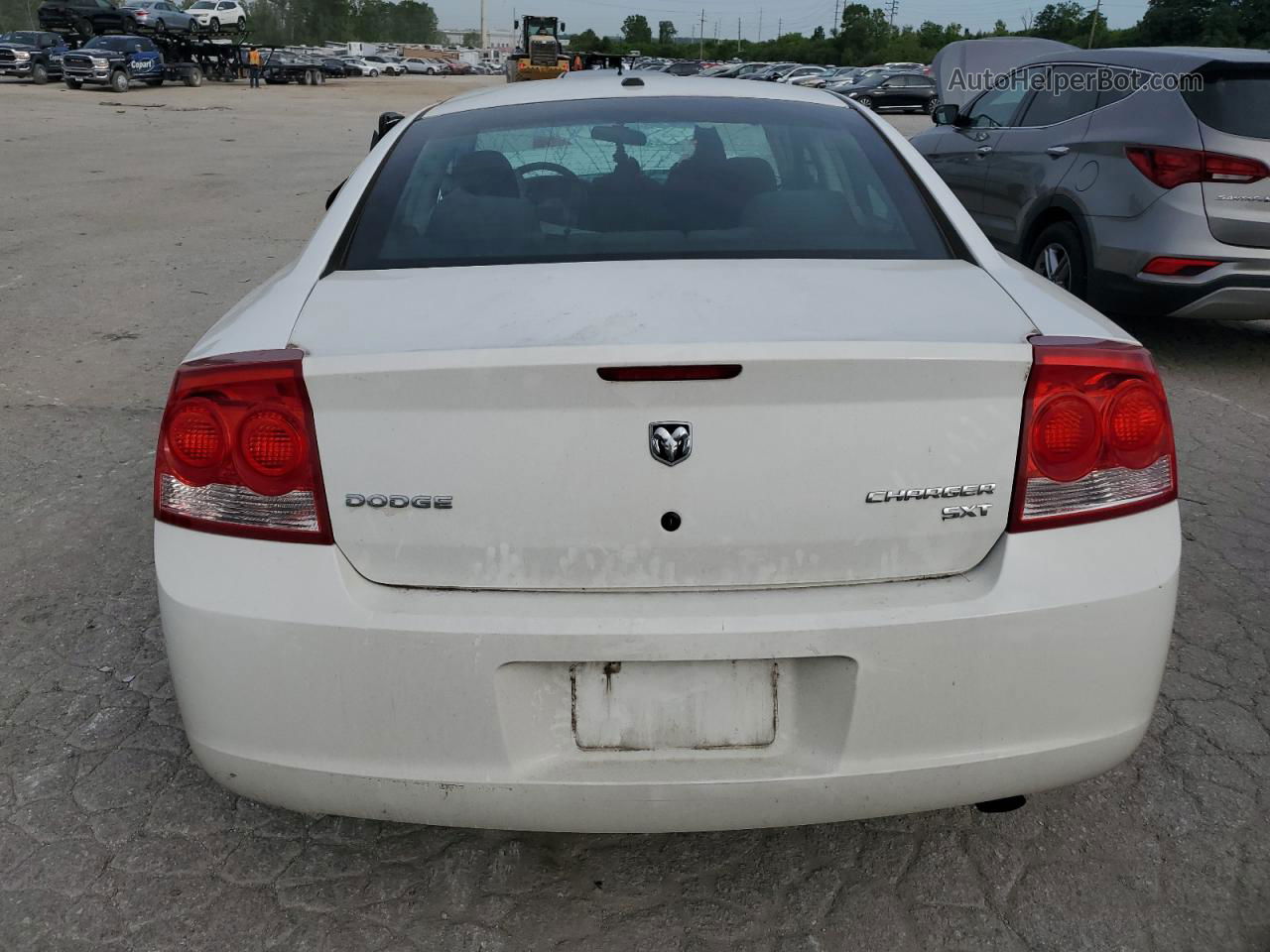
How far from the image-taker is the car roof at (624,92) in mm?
3201

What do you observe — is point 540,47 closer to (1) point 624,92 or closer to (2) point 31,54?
(2) point 31,54

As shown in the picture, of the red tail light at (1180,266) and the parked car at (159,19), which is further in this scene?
the parked car at (159,19)

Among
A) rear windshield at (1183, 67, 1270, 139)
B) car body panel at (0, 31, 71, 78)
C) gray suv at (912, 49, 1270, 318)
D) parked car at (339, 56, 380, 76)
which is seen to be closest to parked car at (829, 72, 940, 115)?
car body panel at (0, 31, 71, 78)

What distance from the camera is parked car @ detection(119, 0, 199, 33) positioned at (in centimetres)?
4053

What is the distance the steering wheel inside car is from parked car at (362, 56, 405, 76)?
266ft

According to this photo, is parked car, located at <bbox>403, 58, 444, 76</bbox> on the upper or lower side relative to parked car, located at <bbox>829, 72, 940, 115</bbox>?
upper

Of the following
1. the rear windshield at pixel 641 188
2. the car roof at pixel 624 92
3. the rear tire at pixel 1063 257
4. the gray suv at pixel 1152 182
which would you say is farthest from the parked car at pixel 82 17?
the rear windshield at pixel 641 188

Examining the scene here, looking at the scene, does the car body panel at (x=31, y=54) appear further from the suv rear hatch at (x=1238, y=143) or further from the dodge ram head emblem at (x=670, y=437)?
the dodge ram head emblem at (x=670, y=437)

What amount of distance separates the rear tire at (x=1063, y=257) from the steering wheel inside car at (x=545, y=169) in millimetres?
4222

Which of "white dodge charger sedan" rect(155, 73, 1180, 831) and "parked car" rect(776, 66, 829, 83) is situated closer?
"white dodge charger sedan" rect(155, 73, 1180, 831)

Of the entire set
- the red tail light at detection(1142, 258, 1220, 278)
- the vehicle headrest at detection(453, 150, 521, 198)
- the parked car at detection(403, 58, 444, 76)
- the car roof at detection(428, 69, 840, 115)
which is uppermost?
the parked car at detection(403, 58, 444, 76)

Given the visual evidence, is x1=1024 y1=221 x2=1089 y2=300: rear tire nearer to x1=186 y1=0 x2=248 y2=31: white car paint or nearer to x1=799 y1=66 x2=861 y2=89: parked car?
x1=799 y1=66 x2=861 y2=89: parked car

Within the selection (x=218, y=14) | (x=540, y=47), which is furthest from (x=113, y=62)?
(x=540, y=47)

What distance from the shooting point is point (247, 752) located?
2.00m
